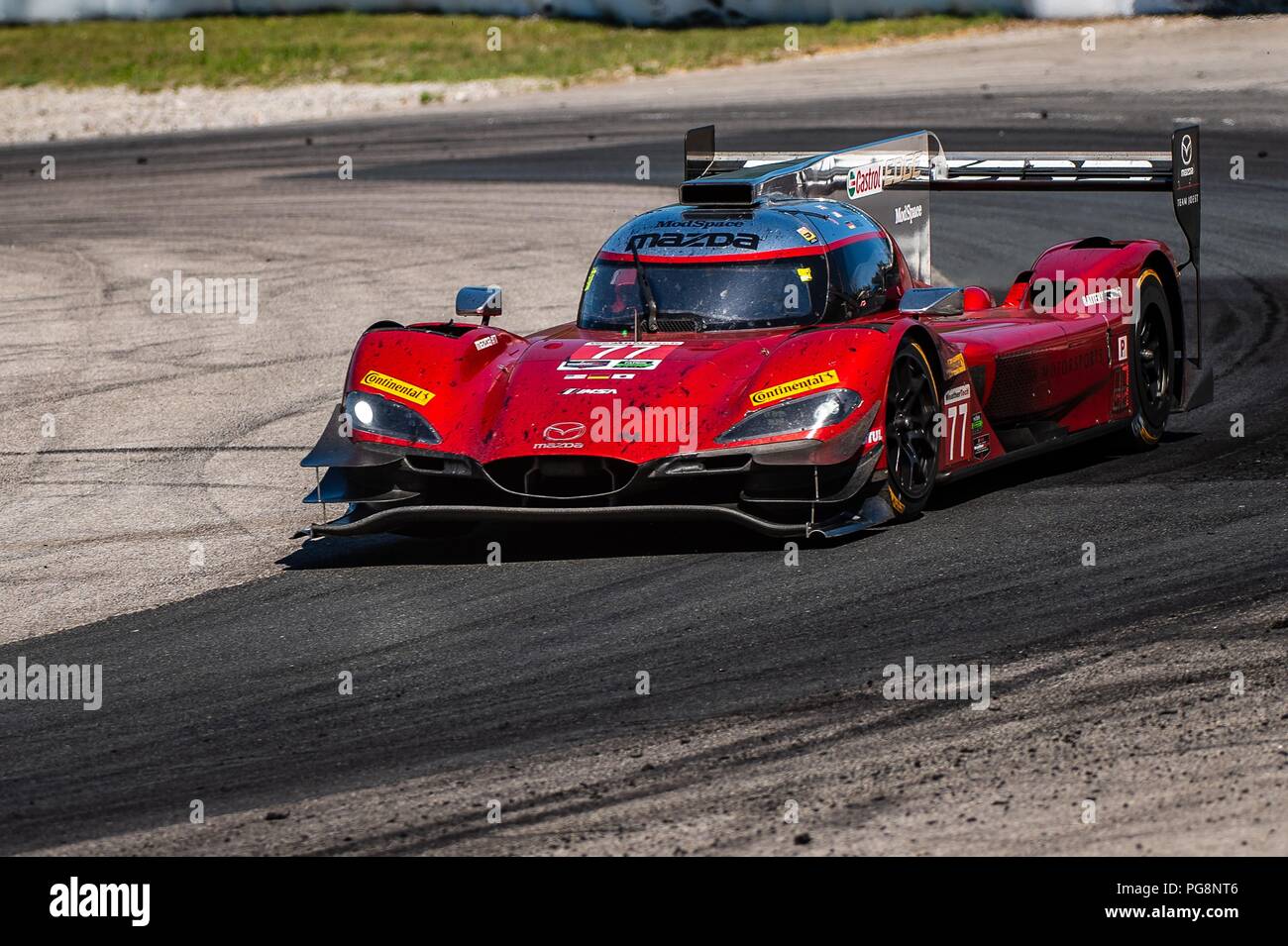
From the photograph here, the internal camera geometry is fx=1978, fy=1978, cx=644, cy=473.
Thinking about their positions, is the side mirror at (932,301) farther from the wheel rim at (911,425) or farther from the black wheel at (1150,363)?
the black wheel at (1150,363)

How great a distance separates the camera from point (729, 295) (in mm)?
9797

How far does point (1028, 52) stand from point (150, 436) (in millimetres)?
24607

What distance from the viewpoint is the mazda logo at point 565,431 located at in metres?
8.76

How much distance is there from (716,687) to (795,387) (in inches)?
87.8

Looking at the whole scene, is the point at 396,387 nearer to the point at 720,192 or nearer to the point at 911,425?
the point at 720,192

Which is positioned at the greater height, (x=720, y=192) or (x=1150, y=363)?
(x=720, y=192)

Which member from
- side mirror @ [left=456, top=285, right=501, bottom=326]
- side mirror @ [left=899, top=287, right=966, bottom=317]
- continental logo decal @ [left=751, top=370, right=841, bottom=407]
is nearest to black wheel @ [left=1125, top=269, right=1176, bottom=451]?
side mirror @ [left=899, top=287, right=966, bottom=317]

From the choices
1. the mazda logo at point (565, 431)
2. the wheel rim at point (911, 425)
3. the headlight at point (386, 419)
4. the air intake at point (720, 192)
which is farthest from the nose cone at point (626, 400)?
the air intake at point (720, 192)

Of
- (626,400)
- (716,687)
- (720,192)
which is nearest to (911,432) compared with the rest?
(626,400)

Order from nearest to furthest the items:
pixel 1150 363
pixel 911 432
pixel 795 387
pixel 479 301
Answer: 1. pixel 795 387
2. pixel 911 432
3. pixel 479 301
4. pixel 1150 363

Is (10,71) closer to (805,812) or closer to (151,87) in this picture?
(151,87)

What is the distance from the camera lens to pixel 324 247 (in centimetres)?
1980

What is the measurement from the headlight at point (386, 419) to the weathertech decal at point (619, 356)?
70 centimetres

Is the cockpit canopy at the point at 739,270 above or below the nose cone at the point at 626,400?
above
